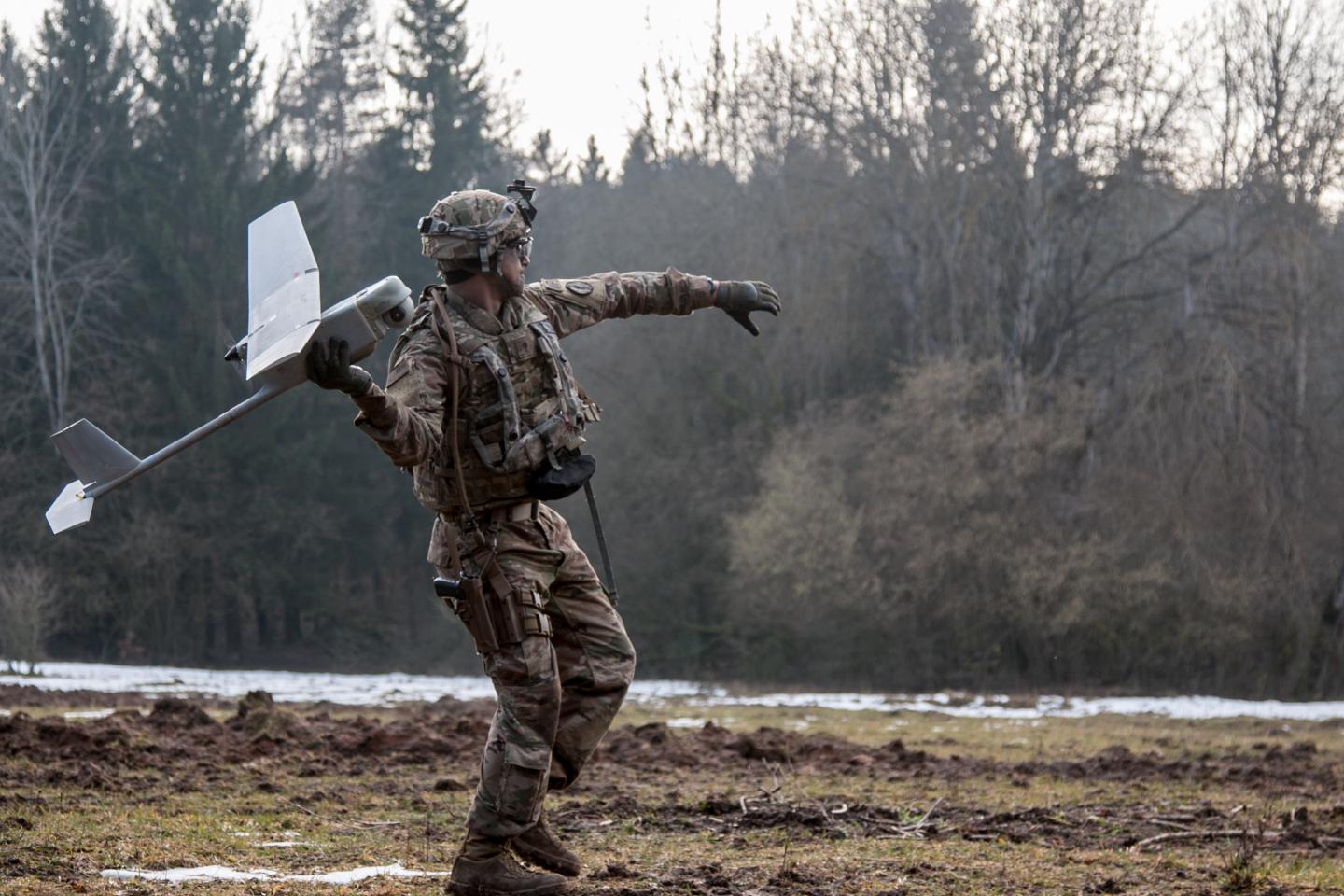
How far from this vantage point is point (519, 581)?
5703 mm

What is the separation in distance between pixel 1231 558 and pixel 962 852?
20015 mm

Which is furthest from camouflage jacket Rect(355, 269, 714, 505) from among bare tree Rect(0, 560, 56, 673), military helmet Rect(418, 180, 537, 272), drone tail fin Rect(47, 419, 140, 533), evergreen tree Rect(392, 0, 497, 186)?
evergreen tree Rect(392, 0, 497, 186)

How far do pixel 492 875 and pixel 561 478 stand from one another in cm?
139

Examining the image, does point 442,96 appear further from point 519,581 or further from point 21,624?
point 519,581

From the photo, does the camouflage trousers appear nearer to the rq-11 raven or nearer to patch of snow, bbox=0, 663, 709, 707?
the rq-11 raven

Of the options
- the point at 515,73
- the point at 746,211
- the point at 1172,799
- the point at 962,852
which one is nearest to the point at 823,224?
the point at 746,211

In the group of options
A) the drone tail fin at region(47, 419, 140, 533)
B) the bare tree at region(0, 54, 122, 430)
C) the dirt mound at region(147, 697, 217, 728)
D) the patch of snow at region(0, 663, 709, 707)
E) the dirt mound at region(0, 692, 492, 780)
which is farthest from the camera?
the bare tree at region(0, 54, 122, 430)

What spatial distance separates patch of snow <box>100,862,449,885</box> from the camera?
563 cm

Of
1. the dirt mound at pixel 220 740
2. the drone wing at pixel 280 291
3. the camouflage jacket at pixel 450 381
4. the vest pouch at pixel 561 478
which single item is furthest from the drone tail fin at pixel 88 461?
the dirt mound at pixel 220 740

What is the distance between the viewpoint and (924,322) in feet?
98.2

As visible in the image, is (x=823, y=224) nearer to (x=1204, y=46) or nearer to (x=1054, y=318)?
(x=1054, y=318)

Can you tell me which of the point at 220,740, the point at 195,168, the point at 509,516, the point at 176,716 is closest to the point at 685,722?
the point at 176,716

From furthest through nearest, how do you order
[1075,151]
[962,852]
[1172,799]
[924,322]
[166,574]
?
[166,574], [924,322], [1075,151], [1172,799], [962,852]

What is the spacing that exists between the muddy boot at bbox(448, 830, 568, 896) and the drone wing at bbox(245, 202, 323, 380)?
1838mm
